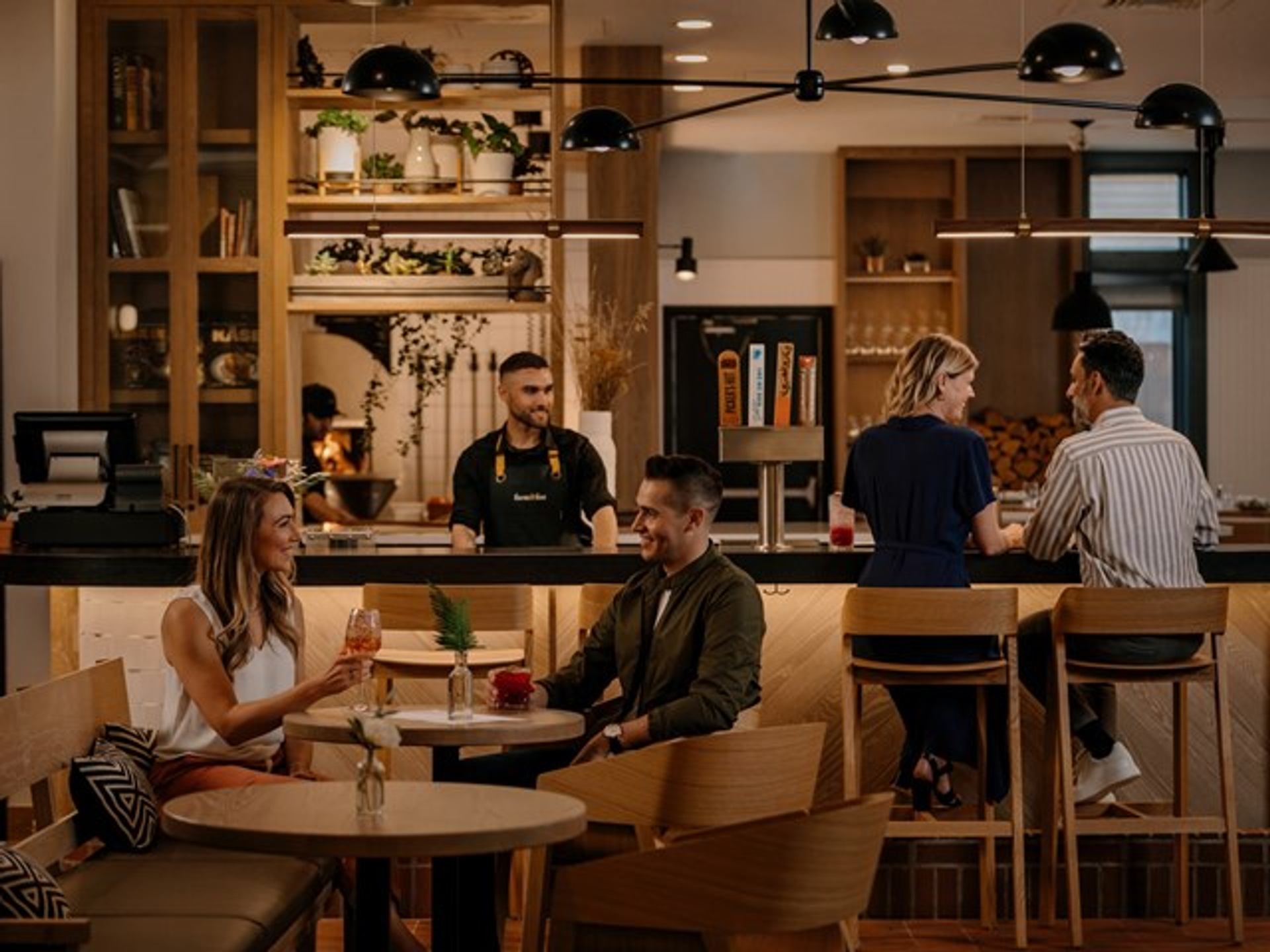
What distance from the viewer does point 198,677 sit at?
5172 mm

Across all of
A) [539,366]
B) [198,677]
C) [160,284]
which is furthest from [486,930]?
[160,284]

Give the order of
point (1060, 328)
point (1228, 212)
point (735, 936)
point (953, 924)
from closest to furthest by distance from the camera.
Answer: point (735, 936), point (953, 924), point (1060, 328), point (1228, 212)

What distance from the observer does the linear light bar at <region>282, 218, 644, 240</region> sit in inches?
321

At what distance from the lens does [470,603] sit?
20.0 feet

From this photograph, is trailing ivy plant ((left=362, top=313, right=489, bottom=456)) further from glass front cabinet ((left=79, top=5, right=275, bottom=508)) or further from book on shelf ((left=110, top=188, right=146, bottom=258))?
book on shelf ((left=110, top=188, right=146, bottom=258))

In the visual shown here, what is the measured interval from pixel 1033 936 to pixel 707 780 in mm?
2561

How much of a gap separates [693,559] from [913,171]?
916 cm

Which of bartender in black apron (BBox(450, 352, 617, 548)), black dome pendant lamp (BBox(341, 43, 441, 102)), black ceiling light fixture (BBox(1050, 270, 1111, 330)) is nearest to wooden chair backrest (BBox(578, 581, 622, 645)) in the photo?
bartender in black apron (BBox(450, 352, 617, 548))

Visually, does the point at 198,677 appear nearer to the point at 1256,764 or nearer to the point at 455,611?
the point at 455,611

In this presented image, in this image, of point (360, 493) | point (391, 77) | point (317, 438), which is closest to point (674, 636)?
point (391, 77)

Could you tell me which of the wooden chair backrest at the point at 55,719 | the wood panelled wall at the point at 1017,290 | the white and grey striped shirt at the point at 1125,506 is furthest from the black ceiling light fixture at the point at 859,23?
the wood panelled wall at the point at 1017,290

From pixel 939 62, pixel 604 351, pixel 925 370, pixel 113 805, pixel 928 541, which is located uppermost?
pixel 939 62

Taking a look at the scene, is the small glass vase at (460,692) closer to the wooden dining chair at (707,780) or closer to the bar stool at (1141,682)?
the wooden dining chair at (707,780)

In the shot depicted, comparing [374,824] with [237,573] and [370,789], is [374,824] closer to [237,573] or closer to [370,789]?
[370,789]
